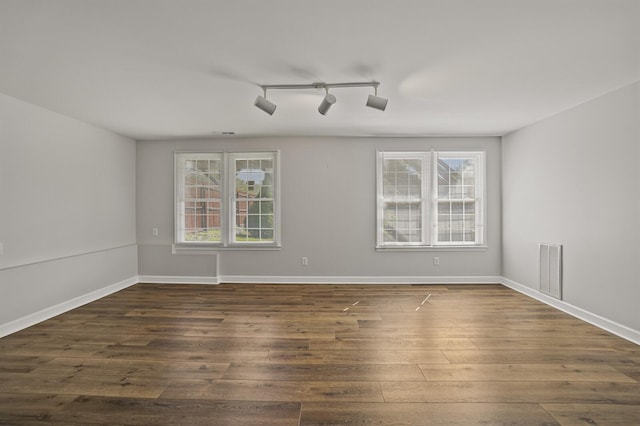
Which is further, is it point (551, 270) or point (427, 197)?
point (427, 197)

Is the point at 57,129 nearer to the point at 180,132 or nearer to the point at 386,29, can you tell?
the point at 180,132

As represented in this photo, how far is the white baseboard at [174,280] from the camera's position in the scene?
18.4ft

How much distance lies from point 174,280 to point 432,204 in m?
4.49

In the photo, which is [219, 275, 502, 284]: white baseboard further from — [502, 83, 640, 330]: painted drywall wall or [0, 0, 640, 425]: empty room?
[502, 83, 640, 330]: painted drywall wall

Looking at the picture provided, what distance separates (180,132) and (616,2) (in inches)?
199

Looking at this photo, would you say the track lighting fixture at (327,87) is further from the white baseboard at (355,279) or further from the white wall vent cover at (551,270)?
the white baseboard at (355,279)

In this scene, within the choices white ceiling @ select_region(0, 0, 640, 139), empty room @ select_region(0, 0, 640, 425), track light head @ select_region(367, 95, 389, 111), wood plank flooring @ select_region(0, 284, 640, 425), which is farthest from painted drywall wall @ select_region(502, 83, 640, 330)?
track light head @ select_region(367, 95, 389, 111)

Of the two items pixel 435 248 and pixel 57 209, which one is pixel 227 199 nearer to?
pixel 57 209

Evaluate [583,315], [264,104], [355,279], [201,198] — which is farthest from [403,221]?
[201,198]

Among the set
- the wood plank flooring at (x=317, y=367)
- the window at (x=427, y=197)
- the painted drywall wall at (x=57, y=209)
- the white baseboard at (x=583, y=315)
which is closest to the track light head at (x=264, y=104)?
the wood plank flooring at (x=317, y=367)

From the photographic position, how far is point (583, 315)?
3.82 metres

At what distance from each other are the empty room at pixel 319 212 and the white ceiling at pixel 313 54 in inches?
0.9

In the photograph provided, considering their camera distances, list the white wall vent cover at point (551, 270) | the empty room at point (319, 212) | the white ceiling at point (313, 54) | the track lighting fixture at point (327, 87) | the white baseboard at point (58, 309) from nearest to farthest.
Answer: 1. the white ceiling at point (313, 54)
2. the empty room at point (319, 212)
3. the track lighting fixture at point (327, 87)
4. the white baseboard at point (58, 309)
5. the white wall vent cover at point (551, 270)

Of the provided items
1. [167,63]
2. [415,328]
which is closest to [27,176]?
[167,63]
